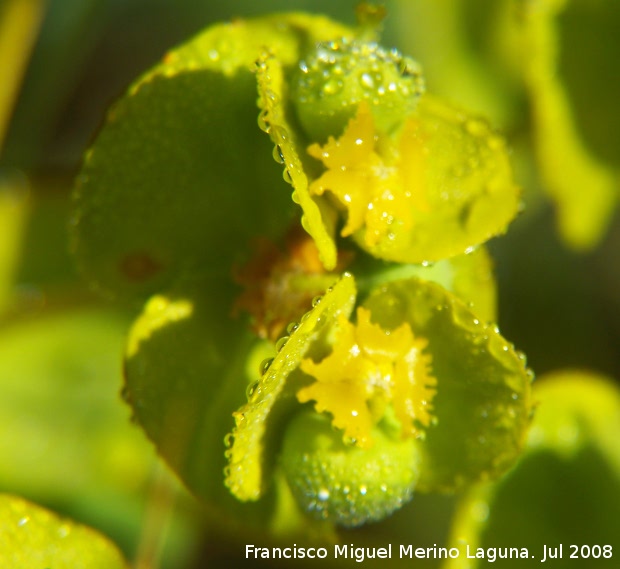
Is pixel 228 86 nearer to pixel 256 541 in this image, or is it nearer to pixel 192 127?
pixel 192 127

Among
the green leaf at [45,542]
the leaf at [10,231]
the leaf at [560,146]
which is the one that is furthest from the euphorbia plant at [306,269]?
the leaf at [10,231]

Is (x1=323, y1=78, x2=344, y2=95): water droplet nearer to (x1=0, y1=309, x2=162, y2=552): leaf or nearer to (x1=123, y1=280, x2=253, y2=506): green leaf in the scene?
(x1=123, y1=280, x2=253, y2=506): green leaf

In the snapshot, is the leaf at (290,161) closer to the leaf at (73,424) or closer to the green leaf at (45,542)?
the green leaf at (45,542)

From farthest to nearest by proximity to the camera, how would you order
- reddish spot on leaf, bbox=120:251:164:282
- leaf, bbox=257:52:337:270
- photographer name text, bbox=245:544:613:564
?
photographer name text, bbox=245:544:613:564 < reddish spot on leaf, bbox=120:251:164:282 < leaf, bbox=257:52:337:270

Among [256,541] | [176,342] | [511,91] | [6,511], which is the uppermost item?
[511,91]

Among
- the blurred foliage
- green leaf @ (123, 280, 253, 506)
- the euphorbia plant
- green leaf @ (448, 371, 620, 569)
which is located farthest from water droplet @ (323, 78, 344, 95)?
green leaf @ (448, 371, 620, 569)

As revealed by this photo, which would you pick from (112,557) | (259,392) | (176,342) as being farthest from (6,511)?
(259,392)

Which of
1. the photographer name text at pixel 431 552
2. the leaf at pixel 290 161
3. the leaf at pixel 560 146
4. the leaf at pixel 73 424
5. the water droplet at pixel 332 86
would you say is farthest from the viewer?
the leaf at pixel 73 424
